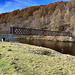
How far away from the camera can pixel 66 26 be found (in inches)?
2282

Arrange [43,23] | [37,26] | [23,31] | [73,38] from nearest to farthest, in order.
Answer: [23,31]
[73,38]
[37,26]
[43,23]

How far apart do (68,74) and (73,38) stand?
37.3m

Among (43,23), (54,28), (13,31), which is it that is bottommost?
(13,31)

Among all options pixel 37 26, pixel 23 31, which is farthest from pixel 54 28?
pixel 23 31

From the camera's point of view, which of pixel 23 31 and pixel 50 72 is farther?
pixel 23 31


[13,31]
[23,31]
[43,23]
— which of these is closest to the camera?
[13,31]

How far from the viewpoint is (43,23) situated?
8331 centimetres

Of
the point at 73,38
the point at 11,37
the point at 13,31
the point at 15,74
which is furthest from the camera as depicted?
the point at 73,38

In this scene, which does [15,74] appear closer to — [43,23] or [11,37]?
[11,37]

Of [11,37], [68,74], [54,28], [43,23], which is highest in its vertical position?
[43,23]

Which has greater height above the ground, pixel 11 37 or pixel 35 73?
pixel 11 37

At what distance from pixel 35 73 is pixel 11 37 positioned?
1654 cm

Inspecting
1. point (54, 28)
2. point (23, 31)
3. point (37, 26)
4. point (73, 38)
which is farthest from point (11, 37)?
point (37, 26)

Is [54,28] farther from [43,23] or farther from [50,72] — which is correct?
[50,72]
